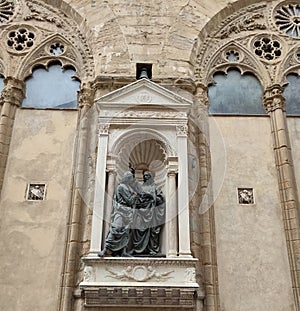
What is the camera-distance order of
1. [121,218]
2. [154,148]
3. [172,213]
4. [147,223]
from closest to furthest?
[121,218] < [147,223] < [172,213] < [154,148]

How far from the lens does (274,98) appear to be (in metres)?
8.24

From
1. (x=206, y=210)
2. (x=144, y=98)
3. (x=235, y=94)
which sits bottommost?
(x=206, y=210)

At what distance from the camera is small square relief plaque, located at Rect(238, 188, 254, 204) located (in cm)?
729

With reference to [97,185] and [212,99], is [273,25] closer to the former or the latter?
[212,99]

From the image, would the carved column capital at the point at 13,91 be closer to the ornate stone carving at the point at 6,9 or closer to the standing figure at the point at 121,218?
the ornate stone carving at the point at 6,9

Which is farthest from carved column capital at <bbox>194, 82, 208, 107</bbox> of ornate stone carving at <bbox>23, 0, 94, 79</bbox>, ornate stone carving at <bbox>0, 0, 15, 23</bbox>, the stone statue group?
ornate stone carving at <bbox>0, 0, 15, 23</bbox>

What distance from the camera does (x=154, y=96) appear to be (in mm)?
7234

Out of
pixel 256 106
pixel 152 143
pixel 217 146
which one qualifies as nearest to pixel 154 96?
pixel 152 143

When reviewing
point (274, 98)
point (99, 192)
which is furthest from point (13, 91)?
point (274, 98)

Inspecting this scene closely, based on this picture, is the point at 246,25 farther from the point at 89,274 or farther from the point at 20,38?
the point at 89,274

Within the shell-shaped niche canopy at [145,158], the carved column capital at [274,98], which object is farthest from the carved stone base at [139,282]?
the carved column capital at [274,98]

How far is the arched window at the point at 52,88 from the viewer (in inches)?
326

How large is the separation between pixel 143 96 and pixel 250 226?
275 centimetres

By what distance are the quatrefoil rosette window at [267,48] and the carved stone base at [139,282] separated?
A: 16.3 ft
